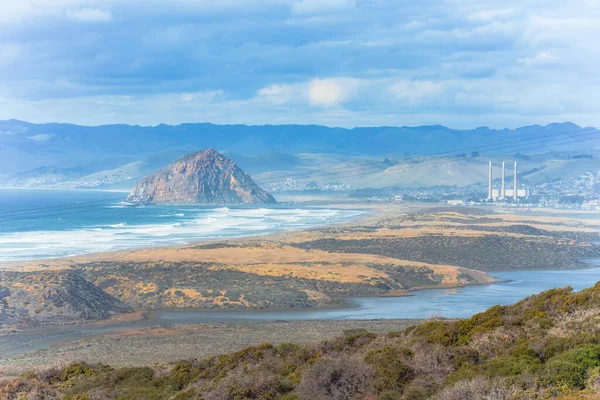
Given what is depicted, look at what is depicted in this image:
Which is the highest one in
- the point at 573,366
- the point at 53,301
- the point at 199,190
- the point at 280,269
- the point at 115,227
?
the point at 199,190

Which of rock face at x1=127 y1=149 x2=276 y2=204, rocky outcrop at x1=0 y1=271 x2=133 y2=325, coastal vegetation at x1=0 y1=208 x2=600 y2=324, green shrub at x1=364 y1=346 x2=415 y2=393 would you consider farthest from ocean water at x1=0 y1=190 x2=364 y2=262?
green shrub at x1=364 y1=346 x2=415 y2=393

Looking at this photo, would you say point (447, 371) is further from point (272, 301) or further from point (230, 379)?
point (272, 301)

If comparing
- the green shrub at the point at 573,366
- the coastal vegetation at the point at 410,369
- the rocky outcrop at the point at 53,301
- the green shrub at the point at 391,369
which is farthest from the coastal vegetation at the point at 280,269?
the green shrub at the point at 573,366

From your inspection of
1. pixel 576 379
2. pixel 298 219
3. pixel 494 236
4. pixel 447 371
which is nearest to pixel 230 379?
pixel 447 371

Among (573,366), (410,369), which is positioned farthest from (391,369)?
(573,366)

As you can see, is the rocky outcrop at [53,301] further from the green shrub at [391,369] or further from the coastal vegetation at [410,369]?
the green shrub at [391,369]

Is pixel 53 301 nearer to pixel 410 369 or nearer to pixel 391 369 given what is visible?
pixel 391 369
